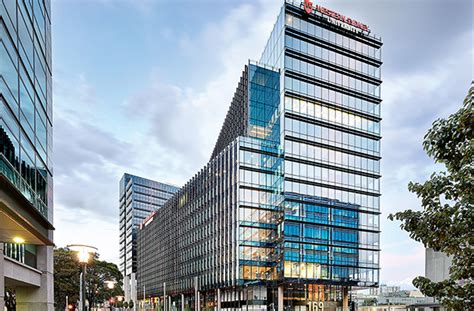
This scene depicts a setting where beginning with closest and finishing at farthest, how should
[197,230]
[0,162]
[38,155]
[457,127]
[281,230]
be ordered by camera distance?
[457,127]
[0,162]
[38,155]
[281,230]
[197,230]

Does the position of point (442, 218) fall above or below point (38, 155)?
below

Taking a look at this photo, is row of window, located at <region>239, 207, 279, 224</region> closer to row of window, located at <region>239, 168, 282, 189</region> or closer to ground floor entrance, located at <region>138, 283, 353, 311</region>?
row of window, located at <region>239, 168, 282, 189</region>

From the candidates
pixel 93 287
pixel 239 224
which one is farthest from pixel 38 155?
pixel 93 287

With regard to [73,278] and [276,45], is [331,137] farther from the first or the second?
[73,278]

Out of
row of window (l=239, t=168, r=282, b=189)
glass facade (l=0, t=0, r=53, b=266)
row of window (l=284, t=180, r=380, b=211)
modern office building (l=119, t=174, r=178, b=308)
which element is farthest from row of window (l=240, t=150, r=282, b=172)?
modern office building (l=119, t=174, r=178, b=308)

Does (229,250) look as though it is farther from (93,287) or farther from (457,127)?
(457,127)

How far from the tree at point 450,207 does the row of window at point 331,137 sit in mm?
63272

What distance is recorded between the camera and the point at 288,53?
238 ft

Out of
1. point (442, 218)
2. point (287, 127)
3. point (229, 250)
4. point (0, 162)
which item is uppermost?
point (287, 127)

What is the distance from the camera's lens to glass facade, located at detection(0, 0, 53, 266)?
1756cm

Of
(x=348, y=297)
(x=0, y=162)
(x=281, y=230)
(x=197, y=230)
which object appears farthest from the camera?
(x=197, y=230)

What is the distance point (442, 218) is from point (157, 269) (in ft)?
400

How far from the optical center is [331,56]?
7675cm

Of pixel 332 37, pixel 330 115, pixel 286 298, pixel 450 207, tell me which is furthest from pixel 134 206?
pixel 450 207
